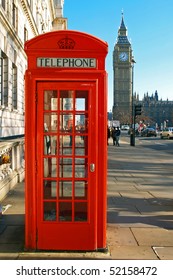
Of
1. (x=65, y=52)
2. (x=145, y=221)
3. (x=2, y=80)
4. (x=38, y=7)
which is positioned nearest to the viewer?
(x=65, y=52)

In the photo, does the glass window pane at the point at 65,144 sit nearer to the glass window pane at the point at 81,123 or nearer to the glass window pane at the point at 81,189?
the glass window pane at the point at 81,123

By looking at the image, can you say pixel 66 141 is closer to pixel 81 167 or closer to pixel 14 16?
pixel 81 167

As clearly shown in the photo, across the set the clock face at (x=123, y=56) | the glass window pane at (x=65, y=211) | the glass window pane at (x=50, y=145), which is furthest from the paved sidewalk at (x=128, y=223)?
the clock face at (x=123, y=56)

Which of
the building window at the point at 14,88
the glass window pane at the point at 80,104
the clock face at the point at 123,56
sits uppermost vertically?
the clock face at the point at 123,56

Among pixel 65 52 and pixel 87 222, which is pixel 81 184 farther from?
pixel 65 52

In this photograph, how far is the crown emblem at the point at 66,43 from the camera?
187 inches

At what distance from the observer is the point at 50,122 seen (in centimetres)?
486

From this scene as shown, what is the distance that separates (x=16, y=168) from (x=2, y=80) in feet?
20.2

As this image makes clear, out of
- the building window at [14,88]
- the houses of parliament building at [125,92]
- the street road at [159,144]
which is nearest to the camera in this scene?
the building window at [14,88]

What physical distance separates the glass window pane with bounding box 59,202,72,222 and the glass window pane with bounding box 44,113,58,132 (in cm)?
105

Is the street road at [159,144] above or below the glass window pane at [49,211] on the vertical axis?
below

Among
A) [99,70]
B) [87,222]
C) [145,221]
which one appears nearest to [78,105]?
[99,70]

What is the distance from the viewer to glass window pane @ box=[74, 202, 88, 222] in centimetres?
489

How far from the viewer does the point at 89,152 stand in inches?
190
